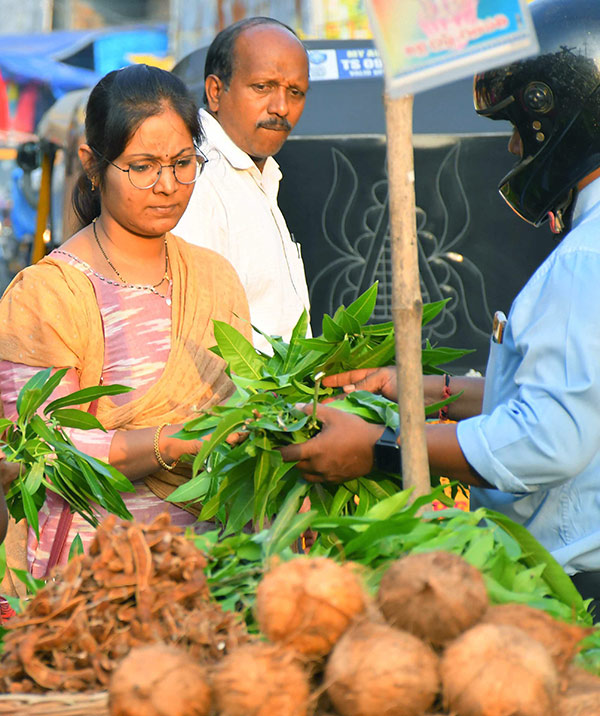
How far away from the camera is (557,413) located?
191 cm

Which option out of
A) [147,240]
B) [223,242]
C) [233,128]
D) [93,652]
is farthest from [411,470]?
[233,128]

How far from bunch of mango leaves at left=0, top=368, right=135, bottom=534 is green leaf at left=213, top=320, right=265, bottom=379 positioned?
0.26 meters

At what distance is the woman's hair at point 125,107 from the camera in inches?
107

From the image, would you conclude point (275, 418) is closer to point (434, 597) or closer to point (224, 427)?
point (224, 427)

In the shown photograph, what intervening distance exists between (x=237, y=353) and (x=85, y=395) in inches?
14.7

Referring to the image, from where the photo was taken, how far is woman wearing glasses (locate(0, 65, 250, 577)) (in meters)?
2.57

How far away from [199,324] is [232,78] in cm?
144

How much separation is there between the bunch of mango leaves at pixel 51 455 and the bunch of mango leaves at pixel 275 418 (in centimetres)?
17

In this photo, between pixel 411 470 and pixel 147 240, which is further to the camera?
pixel 147 240

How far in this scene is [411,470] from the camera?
1.73 m

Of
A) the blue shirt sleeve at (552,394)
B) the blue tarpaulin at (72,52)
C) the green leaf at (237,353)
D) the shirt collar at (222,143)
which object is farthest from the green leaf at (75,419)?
the blue tarpaulin at (72,52)

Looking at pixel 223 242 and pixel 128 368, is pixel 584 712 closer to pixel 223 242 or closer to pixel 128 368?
pixel 128 368

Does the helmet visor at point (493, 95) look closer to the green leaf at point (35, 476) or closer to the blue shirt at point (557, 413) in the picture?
the blue shirt at point (557, 413)

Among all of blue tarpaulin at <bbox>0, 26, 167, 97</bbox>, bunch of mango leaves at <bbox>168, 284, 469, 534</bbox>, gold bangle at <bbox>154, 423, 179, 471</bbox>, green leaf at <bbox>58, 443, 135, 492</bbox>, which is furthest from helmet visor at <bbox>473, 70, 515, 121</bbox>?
blue tarpaulin at <bbox>0, 26, 167, 97</bbox>
